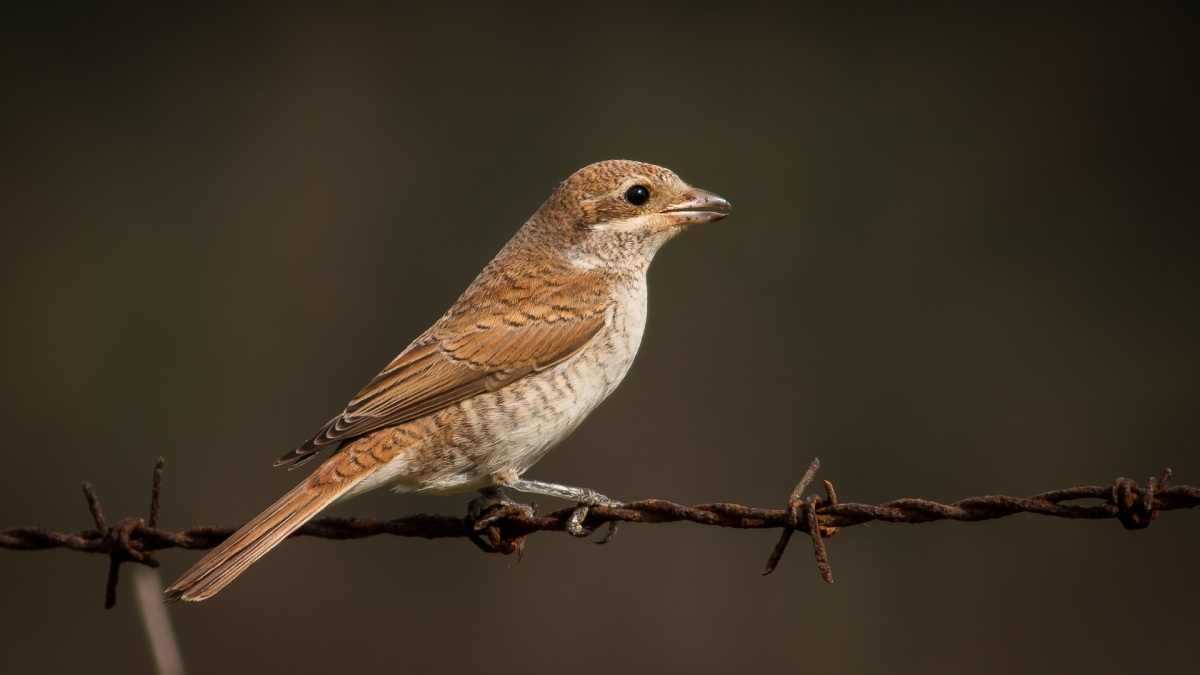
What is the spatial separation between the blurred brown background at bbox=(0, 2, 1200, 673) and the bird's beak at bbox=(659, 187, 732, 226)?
10.7ft

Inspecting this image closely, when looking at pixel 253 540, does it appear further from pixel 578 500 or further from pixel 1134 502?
pixel 1134 502

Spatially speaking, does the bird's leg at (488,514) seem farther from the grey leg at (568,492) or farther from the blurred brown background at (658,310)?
the blurred brown background at (658,310)

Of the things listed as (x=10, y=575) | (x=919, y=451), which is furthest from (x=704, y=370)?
(x=10, y=575)

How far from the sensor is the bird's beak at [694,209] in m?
4.27

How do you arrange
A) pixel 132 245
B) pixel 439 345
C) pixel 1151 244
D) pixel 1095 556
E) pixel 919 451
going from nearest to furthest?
pixel 439 345 < pixel 1095 556 < pixel 919 451 < pixel 1151 244 < pixel 132 245

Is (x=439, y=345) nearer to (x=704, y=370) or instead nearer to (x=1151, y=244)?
(x=704, y=370)

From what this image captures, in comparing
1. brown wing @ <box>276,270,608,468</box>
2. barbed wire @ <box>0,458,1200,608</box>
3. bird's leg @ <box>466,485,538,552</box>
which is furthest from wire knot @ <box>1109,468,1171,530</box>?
brown wing @ <box>276,270,608,468</box>

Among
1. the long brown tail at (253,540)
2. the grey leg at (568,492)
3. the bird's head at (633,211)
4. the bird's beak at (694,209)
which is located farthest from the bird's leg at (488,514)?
the bird's beak at (694,209)

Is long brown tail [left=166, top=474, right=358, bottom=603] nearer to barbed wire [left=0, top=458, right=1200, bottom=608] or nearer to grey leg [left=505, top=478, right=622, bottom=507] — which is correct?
barbed wire [left=0, top=458, right=1200, bottom=608]

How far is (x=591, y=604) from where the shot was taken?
23.7 ft

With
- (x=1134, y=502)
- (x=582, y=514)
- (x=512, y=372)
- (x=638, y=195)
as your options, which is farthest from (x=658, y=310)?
(x=1134, y=502)

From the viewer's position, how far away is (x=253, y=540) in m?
3.33

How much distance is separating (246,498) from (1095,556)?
5006 millimetres

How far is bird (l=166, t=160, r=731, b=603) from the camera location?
12.1ft
